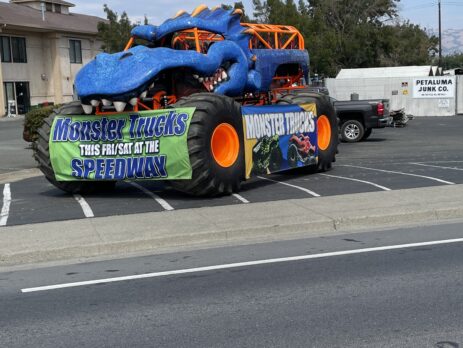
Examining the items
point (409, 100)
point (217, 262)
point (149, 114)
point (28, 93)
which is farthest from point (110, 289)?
point (28, 93)

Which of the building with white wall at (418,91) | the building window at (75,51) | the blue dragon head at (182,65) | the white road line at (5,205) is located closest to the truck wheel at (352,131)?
the blue dragon head at (182,65)

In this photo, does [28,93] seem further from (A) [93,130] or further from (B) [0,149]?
(A) [93,130]

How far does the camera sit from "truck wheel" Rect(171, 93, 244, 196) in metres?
10.3

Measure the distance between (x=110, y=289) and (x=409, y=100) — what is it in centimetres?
3310

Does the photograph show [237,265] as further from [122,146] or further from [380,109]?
[380,109]

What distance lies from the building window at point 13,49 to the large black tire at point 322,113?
3714 cm

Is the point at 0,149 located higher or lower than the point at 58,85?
lower

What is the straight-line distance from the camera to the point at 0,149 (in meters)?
23.0

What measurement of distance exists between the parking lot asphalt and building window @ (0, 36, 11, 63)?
114 ft

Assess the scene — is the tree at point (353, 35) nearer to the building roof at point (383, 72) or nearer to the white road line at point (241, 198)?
the building roof at point (383, 72)

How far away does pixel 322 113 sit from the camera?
560 inches

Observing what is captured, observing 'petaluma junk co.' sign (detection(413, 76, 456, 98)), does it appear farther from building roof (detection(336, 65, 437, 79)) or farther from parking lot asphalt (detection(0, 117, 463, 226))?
parking lot asphalt (detection(0, 117, 463, 226))

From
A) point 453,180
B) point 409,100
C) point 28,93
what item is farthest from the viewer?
point 28,93

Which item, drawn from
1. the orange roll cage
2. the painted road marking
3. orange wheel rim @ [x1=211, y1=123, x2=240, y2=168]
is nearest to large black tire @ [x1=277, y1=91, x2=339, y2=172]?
the orange roll cage
